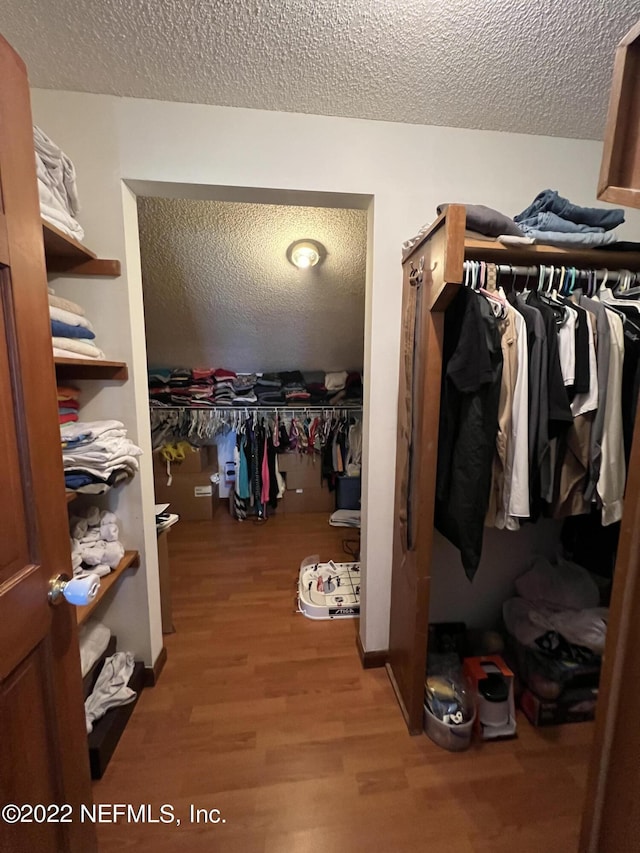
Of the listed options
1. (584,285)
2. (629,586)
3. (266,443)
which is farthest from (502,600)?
(266,443)

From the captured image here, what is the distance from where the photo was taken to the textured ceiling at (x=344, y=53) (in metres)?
0.93

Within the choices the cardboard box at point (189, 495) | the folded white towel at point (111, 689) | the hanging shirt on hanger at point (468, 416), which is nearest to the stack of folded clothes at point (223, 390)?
the cardboard box at point (189, 495)

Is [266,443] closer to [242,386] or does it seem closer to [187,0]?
[242,386]

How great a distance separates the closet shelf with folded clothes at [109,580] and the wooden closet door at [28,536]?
38 cm

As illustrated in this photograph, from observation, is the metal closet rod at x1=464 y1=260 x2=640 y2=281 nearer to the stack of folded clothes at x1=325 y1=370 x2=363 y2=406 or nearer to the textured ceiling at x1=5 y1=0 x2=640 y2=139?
the textured ceiling at x1=5 y1=0 x2=640 y2=139

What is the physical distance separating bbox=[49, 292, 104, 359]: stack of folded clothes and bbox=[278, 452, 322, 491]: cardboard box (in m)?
2.37

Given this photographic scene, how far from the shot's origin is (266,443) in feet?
11.0

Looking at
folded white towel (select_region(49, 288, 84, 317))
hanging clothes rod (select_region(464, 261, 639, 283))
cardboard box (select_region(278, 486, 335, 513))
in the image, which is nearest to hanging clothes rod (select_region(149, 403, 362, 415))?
cardboard box (select_region(278, 486, 335, 513))

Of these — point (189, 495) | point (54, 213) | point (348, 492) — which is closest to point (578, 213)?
point (54, 213)

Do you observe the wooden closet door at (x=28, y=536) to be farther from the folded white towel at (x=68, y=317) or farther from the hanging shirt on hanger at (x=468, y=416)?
the hanging shirt on hanger at (x=468, y=416)

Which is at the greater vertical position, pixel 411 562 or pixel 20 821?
pixel 411 562

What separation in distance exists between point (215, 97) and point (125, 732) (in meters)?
2.45

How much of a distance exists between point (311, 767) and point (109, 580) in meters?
1.00

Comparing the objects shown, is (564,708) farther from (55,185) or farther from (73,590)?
(55,185)
